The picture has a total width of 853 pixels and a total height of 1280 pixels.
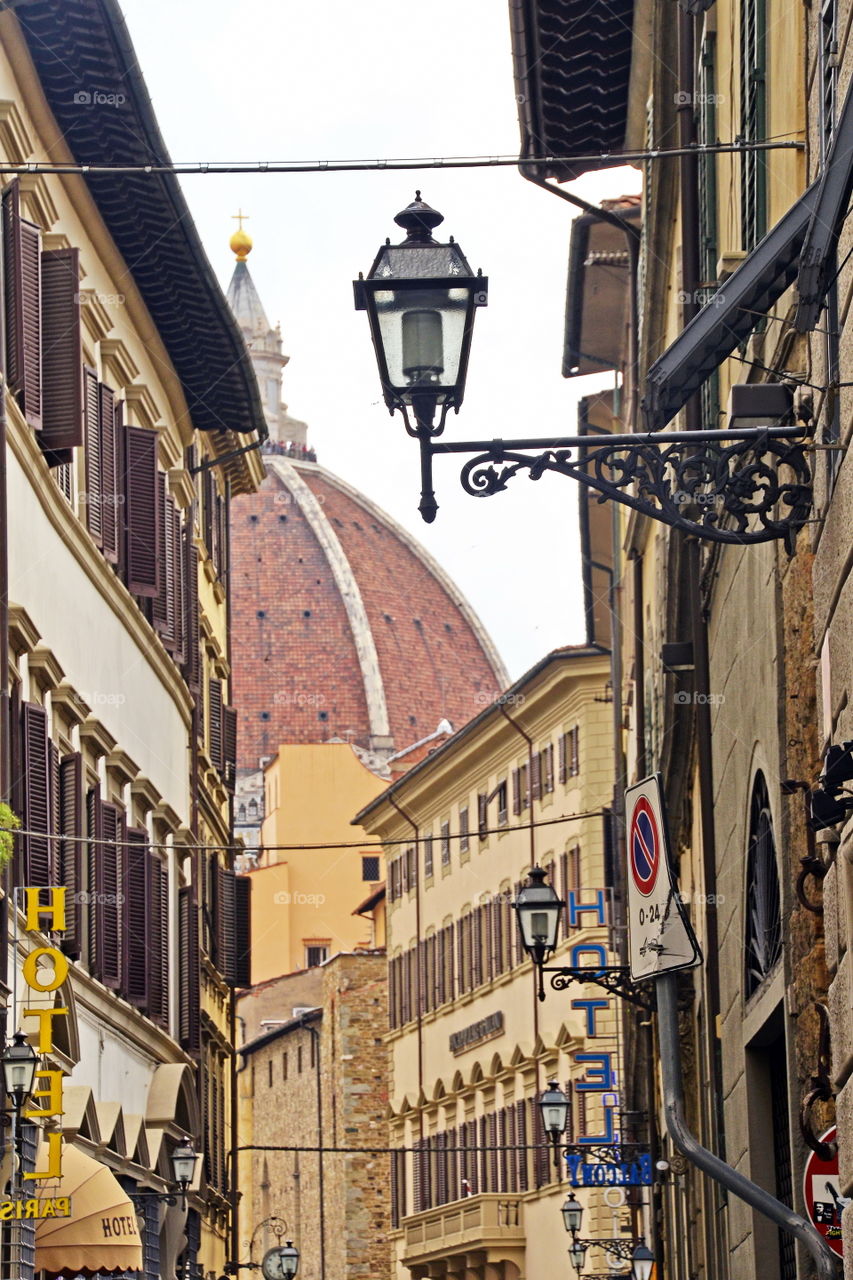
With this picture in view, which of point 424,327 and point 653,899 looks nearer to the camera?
point 653,899

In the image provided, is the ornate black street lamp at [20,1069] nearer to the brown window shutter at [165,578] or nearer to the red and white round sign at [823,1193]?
the red and white round sign at [823,1193]

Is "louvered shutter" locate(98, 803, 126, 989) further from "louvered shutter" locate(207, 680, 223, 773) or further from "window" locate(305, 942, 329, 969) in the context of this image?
"window" locate(305, 942, 329, 969)

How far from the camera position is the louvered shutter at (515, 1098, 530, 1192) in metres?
44.6

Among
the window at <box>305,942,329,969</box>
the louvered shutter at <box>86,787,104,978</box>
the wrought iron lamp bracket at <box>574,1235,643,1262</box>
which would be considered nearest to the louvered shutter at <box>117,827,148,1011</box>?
the louvered shutter at <box>86,787,104,978</box>

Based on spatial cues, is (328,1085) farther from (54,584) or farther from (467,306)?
(467,306)

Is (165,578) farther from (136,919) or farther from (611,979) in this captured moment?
(611,979)

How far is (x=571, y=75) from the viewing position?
19406mm

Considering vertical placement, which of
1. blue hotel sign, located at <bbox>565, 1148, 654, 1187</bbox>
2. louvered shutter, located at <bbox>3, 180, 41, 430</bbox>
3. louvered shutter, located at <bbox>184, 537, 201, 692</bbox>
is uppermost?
louvered shutter, located at <bbox>184, 537, 201, 692</bbox>

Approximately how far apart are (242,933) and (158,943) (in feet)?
34.0

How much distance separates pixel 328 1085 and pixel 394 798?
1313 centimetres

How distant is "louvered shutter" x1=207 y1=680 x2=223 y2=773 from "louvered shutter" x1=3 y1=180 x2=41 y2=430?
1450 centimetres

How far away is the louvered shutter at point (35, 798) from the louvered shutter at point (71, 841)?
632mm

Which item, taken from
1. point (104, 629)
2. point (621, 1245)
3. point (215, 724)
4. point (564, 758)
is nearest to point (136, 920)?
point (104, 629)

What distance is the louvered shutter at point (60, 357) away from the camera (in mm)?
17500
